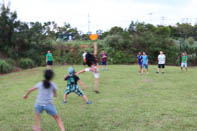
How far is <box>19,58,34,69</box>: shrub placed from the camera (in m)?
23.0

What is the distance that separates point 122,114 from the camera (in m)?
5.90

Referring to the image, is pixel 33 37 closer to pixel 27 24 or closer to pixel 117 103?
pixel 27 24

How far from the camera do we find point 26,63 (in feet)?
76.0

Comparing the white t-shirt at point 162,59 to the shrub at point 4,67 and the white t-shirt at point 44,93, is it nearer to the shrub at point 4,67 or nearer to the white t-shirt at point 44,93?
the white t-shirt at point 44,93

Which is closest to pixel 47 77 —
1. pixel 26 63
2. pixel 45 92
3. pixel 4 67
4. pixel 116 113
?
pixel 45 92

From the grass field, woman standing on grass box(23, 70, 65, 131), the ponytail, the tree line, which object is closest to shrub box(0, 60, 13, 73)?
the tree line

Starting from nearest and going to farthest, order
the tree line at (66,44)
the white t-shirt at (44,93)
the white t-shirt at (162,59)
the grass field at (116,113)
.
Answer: the white t-shirt at (44,93)
the grass field at (116,113)
the white t-shirt at (162,59)
the tree line at (66,44)

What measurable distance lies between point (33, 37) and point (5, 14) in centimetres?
436

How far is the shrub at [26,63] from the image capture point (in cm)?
2300

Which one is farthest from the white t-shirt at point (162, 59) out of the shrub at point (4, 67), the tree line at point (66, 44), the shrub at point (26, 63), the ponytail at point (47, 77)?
the shrub at point (26, 63)

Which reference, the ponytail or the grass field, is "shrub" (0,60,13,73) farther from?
the ponytail

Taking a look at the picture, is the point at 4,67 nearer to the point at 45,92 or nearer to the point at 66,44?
the point at 66,44

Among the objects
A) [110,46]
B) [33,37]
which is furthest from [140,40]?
[33,37]

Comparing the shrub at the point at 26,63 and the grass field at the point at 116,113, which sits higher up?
the shrub at the point at 26,63
